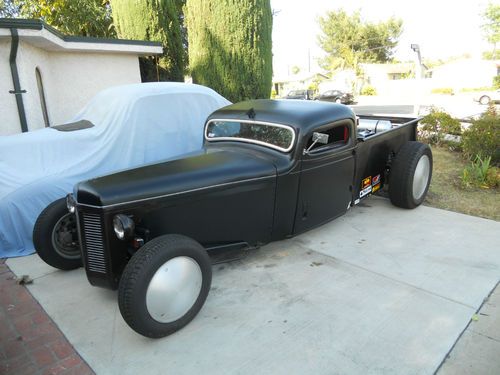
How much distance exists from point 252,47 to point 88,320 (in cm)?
796

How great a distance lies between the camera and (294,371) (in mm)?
2271

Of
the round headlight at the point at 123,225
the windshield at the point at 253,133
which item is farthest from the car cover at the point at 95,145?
the round headlight at the point at 123,225

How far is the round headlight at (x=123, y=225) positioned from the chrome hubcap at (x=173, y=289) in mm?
351

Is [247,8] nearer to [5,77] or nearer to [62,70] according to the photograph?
[62,70]

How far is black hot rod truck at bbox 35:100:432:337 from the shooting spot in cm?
253

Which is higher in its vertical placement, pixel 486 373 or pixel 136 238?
pixel 136 238

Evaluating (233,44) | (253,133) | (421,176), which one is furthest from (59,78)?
(421,176)

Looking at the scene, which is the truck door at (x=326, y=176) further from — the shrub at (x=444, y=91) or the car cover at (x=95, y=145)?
the shrub at (x=444, y=91)

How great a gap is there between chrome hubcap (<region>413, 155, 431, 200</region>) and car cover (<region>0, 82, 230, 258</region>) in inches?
121

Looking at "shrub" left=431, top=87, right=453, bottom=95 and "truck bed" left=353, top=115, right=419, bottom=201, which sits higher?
"truck bed" left=353, top=115, right=419, bottom=201

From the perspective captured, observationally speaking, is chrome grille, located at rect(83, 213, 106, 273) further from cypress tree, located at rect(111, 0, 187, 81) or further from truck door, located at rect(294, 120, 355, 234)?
cypress tree, located at rect(111, 0, 187, 81)

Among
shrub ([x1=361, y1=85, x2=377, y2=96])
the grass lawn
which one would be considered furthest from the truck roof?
shrub ([x1=361, y1=85, x2=377, y2=96])

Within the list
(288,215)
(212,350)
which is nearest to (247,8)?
(288,215)

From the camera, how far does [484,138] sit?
611 centimetres
